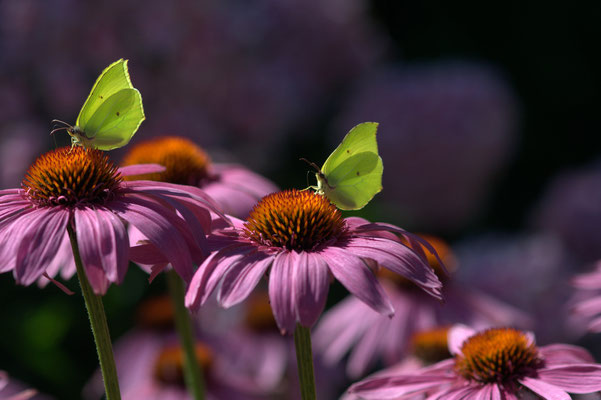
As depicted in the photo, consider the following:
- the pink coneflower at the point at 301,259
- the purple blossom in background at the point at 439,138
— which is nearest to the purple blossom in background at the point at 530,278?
the purple blossom in background at the point at 439,138

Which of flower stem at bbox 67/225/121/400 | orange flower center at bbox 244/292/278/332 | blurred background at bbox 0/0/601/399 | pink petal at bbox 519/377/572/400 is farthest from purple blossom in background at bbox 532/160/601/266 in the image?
flower stem at bbox 67/225/121/400

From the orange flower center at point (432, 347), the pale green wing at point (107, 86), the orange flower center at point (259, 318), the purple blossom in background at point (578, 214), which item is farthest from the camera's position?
the purple blossom in background at point (578, 214)

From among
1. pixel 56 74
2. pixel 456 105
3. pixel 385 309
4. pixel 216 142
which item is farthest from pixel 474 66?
pixel 385 309

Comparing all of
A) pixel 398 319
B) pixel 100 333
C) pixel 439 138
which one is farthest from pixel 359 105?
pixel 100 333

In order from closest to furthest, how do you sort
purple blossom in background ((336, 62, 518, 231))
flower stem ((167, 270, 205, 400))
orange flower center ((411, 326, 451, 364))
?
flower stem ((167, 270, 205, 400)) → orange flower center ((411, 326, 451, 364)) → purple blossom in background ((336, 62, 518, 231))

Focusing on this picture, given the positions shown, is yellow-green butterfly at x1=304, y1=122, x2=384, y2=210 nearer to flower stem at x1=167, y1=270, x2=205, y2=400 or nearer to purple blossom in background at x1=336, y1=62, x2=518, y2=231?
flower stem at x1=167, y1=270, x2=205, y2=400

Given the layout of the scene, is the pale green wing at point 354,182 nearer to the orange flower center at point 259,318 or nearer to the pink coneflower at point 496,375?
the pink coneflower at point 496,375
